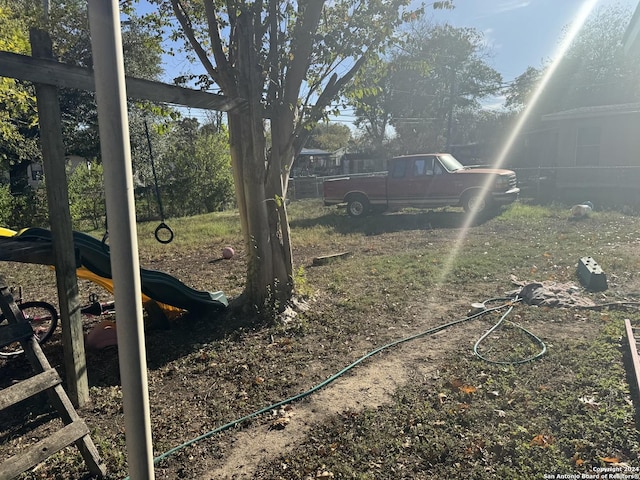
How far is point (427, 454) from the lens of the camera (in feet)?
9.31

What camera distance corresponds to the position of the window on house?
19.2 m

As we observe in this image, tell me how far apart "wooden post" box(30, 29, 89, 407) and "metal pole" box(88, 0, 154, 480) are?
215 cm

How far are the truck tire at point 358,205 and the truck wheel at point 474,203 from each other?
10.4 feet

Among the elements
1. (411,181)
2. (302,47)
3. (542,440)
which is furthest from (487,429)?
(411,181)

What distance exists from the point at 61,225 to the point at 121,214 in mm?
2319

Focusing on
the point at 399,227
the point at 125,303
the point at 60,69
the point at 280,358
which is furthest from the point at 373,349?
the point at 399,227

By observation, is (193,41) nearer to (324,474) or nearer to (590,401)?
(324,474)

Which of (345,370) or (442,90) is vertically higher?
(442,90)

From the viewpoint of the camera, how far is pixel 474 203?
12883mm

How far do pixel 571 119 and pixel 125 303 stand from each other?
73.8ft

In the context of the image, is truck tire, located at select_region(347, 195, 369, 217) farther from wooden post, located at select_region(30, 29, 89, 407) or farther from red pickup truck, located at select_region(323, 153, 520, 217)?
wooden post, located at select_region(30, 29, 89, 407)

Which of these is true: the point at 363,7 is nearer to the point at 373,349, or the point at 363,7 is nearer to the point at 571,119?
the point at 373,349

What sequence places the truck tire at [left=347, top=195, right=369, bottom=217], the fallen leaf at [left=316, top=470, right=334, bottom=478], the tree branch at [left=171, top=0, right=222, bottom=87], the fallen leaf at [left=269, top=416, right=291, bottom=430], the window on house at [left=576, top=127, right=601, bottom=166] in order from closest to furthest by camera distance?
the fallen leaf at [left=316, top=470, right=334, bottom=478] < the fallen leaf at [left=269, top=416, right=291, bottom=430] < the tree branch at [left=171, top=0, right=222, bottom=87] < the truck tire at [left=347, top=195, right=369, bottom=217] < the window on house at [left=576, top=127, right=601, bottom=166]

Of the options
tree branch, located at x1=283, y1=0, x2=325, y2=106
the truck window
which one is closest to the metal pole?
tree branch, located at x1=283, y1=0, x2=325, y2=106
